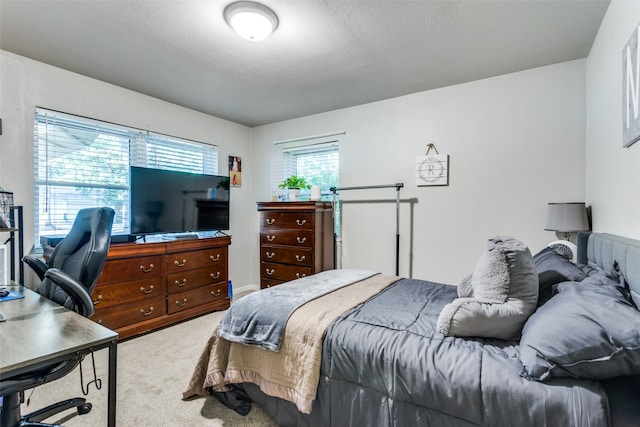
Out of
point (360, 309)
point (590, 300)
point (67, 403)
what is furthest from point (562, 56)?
point (67, 403)

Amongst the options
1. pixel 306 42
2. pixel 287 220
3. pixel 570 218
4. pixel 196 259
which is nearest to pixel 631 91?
pixel 570 218

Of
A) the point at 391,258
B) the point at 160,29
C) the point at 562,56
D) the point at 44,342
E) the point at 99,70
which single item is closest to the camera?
the point at 44,342

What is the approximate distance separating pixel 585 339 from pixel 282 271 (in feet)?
9.65

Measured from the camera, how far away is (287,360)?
1.60 meters

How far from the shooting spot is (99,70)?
9.21 ft

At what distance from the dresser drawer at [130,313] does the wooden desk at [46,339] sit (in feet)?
4.55

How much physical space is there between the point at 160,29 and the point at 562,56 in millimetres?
3099

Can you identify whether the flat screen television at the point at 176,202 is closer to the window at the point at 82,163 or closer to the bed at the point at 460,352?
the window at the point at 82,163

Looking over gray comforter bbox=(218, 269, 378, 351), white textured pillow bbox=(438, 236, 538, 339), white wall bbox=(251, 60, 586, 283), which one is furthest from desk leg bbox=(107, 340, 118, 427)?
white wall bbox=(251, 60, 586, 283)

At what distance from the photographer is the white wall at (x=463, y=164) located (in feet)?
8.84

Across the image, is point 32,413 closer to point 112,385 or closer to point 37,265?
point 37,265

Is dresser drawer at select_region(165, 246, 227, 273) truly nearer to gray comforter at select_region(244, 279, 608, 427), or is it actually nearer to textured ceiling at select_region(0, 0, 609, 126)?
textured ceiling at select_region(0, 0, 609, 126)

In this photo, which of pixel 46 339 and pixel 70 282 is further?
pixel 70 282

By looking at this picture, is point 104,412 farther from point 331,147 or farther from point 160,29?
point 331,147
